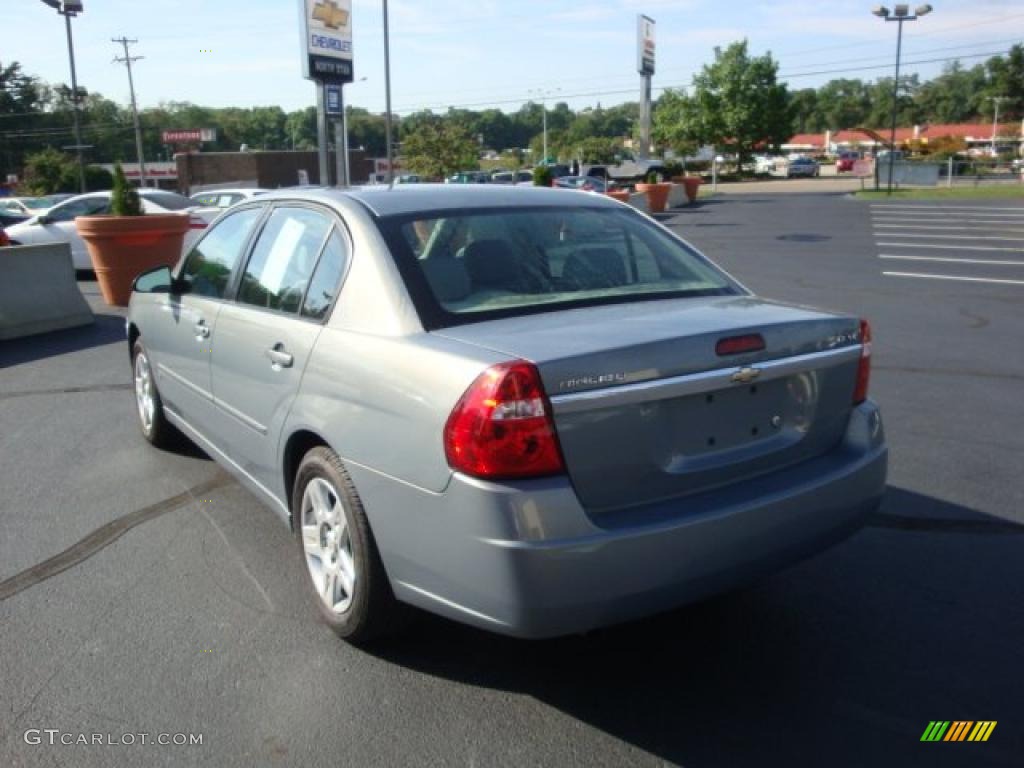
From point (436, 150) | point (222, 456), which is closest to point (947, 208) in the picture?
point (436, 150)

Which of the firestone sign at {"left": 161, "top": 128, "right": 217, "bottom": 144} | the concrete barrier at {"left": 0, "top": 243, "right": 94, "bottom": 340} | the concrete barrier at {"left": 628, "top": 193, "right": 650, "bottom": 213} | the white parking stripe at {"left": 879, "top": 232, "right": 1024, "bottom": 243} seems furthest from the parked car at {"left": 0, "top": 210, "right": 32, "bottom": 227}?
the firestone sign at {"left": 161, "top": 128, "right": 217, "bottom": 144}

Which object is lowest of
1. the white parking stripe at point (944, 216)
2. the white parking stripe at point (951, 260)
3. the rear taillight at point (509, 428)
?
the white parking stripe at point (951, 260)

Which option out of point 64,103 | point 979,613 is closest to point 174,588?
point 979,613

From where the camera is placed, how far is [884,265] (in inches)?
621

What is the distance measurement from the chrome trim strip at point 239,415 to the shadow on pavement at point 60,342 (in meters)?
5.08

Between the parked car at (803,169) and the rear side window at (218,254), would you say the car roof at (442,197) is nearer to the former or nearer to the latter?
the rear side window at (218,254)

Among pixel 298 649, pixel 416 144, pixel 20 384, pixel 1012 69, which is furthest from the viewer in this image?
pixel 1012 69

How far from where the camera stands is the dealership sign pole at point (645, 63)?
155 ft

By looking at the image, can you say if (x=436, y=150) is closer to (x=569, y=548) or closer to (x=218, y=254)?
(x=218, y=254)

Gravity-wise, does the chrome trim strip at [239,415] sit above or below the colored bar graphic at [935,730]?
above

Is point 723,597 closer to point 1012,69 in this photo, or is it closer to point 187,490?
point 187,490

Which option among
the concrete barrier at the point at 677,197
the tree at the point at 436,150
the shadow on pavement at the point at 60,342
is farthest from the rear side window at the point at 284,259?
the tree at the point at 436,150

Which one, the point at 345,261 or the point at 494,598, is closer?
the point at 494,598

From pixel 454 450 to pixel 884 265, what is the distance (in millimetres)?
14740
